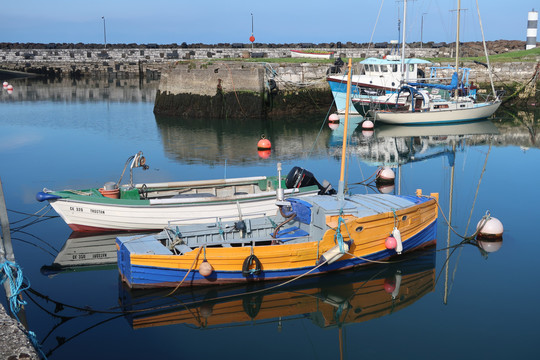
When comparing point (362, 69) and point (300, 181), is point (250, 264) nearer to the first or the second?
point (300, 181)

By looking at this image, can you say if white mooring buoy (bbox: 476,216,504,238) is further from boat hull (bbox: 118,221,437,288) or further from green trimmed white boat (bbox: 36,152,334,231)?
green trimmed white boat (bbox: 36,152,334,231)

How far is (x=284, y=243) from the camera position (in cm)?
1123

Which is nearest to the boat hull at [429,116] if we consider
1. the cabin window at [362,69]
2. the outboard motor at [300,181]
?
the cabin window at [362,69]

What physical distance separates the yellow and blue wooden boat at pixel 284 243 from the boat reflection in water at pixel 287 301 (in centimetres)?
21

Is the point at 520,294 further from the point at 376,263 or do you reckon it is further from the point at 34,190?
the point at 34,190

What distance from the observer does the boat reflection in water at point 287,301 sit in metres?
9.59

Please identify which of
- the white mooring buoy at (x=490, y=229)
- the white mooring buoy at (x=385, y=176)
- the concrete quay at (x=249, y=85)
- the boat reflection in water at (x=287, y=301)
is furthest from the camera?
the concrete quay at (x=249, y=85)

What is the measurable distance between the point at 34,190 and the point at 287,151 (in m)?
10.2

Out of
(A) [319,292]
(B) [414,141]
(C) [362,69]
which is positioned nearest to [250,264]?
(A) [319,292]

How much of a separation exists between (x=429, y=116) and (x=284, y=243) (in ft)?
68.2

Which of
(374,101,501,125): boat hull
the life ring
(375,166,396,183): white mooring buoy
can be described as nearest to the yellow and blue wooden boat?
the life ring

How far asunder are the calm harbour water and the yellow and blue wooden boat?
34cm

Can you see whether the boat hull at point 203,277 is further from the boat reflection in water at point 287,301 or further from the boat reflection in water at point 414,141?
the boat reflection in water at point 414,141

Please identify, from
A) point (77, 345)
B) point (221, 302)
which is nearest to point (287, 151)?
point (221, 302)
